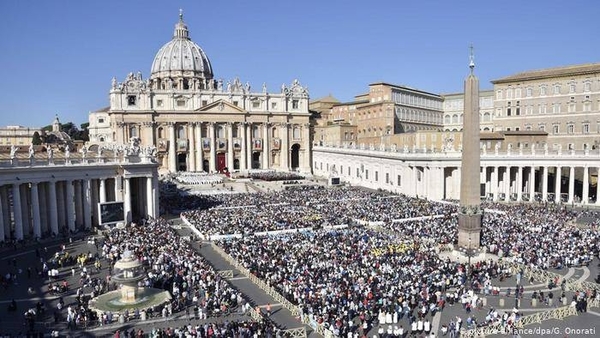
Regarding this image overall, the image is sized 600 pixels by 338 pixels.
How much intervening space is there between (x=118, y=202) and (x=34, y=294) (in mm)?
14992

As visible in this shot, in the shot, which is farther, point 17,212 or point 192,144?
point 192,144

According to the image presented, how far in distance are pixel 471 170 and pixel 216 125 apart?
58.8 metres

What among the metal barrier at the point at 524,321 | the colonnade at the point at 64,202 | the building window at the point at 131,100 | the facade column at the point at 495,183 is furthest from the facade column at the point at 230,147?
the metal barrier at the point at 524,321

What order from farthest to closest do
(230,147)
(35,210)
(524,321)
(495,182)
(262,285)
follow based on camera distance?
(230,147), (495,182), (35,210), (262,285), (524,321)

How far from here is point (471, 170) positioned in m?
29.8

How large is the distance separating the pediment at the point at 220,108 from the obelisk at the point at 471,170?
57.0m

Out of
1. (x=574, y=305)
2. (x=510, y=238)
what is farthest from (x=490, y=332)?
(x=510, y=238)

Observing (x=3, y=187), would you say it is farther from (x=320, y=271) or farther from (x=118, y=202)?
(x=320, y=271)

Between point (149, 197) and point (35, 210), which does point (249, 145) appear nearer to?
point (149, 197)

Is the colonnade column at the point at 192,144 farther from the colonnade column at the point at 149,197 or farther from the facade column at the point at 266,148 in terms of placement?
the colonnade column at the point at 149,197

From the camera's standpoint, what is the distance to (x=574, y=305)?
2103cm

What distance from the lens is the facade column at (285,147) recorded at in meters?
88.2

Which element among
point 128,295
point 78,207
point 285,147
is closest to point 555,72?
point 285,147

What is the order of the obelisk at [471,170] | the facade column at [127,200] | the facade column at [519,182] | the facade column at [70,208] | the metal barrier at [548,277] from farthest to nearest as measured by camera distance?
the facade column at [519,182]
the facade column at [127,200]
the facade column at [70,208]
the obelisk at [471,170]
the metal barrier at [548,277]
